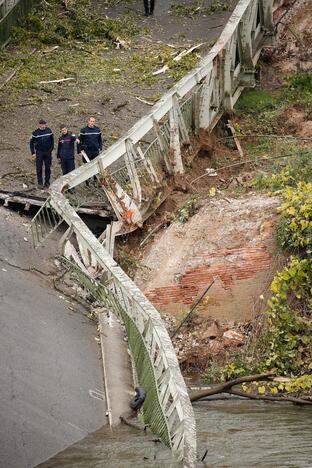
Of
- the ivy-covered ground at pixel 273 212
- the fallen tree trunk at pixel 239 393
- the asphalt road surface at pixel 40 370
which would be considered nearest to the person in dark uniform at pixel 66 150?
the ivy-covered ground at pixel 273 212

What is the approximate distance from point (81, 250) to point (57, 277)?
1333mm

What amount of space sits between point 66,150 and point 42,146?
43cm

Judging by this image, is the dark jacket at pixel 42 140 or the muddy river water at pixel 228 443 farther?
the dark jacket at pixel 42 140

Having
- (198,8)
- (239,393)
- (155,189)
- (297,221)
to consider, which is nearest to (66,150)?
(155,189)

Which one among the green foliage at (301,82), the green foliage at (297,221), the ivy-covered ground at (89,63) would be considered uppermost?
the green foliage at (297,221)

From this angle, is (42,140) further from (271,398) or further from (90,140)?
(271,398)

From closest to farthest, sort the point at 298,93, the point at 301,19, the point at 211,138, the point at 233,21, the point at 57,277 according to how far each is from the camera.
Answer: the point at 57,277 < the point at 211,138 < the point at 233,21 < the point at 298,93 < the point at 301,19

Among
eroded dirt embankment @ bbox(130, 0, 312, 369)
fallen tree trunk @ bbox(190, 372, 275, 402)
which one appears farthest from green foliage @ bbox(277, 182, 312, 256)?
fallen tree trunk @ bbox(190, 372, 275, 402)

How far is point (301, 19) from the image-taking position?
1240 inches

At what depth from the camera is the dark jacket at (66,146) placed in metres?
20.7

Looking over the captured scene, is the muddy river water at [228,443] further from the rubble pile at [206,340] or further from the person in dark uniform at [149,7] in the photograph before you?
the person in dark uniform at [149,7]

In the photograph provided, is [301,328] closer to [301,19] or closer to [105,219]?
[105,219]

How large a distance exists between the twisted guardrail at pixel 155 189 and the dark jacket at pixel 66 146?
2.23 ft

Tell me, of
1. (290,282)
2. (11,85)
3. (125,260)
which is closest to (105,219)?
(125,260)
